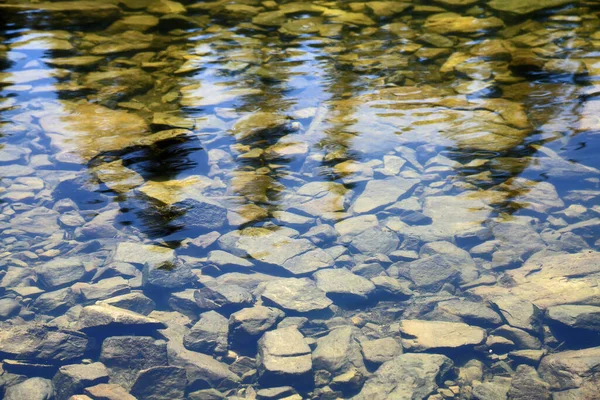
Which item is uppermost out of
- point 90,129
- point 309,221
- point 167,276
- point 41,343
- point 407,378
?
point 90,129

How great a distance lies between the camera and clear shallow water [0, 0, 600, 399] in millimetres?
2670

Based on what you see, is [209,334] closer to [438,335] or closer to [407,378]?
[407,378]

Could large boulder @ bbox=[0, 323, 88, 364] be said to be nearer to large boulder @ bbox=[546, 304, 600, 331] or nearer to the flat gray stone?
the flat gray stone

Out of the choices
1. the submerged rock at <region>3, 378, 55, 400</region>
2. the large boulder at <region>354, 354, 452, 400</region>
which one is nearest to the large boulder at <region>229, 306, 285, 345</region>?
the large boulder at <region>354, 354, 452, 400</region>

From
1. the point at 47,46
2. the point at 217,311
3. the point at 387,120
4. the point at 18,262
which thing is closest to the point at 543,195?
the point at 387,120

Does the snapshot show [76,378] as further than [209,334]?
No

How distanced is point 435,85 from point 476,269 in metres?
2.15

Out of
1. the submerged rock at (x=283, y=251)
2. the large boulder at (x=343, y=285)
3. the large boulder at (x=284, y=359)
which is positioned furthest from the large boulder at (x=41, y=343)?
the large boulder at (x=343, y=285)

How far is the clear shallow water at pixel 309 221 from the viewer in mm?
2670

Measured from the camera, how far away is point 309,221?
336 centimetres

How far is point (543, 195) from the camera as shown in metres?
3.46

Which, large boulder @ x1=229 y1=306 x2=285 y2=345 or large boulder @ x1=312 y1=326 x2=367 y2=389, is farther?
large boulder @ x1=229 y1=306 x2=285 y2=345

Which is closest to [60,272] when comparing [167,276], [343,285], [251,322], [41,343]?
[41,343]

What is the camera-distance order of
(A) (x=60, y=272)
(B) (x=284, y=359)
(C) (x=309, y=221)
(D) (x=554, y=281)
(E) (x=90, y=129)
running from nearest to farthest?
(B) (x=284, y=359), (D) (x=554, y=281), (A) (x=60, y=272), (C) (x=309, y=221), (E) (x=90, y=129)
